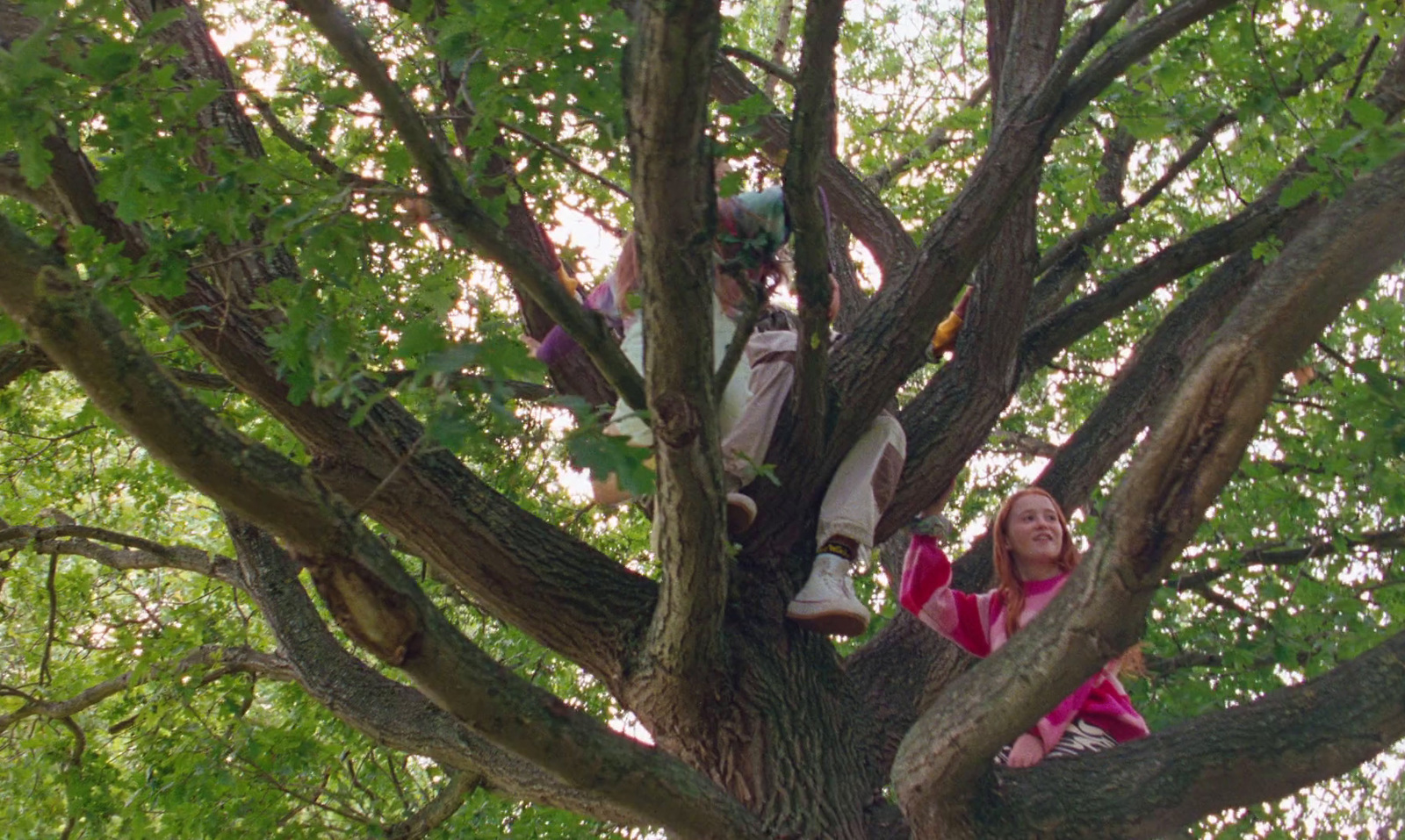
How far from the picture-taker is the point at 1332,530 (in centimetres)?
522

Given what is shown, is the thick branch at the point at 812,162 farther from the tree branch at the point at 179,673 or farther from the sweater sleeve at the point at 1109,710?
the tree branch at the point at 179,673

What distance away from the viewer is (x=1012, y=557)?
4293 mm

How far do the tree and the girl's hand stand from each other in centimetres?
33

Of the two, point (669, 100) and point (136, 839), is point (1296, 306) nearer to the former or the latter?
point (669, 100)

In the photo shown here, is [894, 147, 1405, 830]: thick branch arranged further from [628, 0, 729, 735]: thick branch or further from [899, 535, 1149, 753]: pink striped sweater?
[899, 535, 1149, 753]: pink striped sweater

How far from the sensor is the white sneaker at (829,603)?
145 inches

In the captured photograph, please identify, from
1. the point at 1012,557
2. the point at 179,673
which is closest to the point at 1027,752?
the point at 1012,557

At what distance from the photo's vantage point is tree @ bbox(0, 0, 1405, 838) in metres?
2.42

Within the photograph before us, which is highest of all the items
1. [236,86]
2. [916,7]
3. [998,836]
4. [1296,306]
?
[916,7]

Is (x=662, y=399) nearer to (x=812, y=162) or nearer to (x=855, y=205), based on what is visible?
(x=812, y=162)

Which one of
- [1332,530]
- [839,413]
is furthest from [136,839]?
[1332,530]

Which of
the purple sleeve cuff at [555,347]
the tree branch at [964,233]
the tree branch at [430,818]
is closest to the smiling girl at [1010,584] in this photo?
the tree branch at [964,233]

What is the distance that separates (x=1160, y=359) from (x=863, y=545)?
1.59m

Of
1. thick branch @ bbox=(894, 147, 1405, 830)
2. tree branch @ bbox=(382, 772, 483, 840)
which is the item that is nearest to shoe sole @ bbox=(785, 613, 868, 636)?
thick branch @ bbox=(894, 147, 1405, 830)
